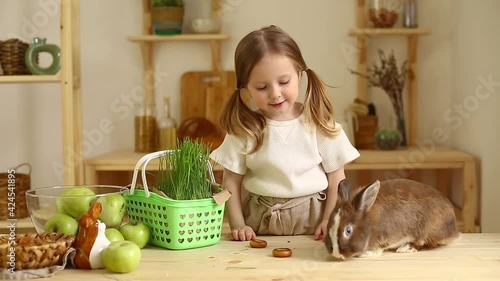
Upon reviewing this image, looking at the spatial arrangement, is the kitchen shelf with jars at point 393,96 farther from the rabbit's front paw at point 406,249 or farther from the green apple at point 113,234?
the green apple at point 113,234

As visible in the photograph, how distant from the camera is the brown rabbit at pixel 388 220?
4.64 ft

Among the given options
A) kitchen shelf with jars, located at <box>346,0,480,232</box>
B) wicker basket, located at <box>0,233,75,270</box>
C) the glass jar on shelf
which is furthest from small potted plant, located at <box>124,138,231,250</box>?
the glass jar on shelf

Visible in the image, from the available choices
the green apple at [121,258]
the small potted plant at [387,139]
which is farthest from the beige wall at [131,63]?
the green apple at [121,258]

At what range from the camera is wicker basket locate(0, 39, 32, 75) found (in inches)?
118

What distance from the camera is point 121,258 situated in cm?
130

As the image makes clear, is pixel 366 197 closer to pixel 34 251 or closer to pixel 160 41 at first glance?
pixel 34 251

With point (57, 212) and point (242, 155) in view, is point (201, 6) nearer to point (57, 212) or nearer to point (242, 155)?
point (242, 155)

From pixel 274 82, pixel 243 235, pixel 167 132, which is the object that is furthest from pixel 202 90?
pixel 243 235

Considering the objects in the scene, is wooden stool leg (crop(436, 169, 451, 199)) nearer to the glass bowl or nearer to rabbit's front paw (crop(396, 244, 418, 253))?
rabbit's front paw (crop(396, 244, 418, 253))

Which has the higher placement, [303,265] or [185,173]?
[185,173]

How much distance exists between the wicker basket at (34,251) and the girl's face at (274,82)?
0.66m

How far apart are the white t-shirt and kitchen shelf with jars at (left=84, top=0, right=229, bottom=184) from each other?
1.36m

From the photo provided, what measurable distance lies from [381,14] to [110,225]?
2226 millimetres

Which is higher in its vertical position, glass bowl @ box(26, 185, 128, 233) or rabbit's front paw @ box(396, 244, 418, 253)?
glass bowl @ box(26, 185, 128, 233)
